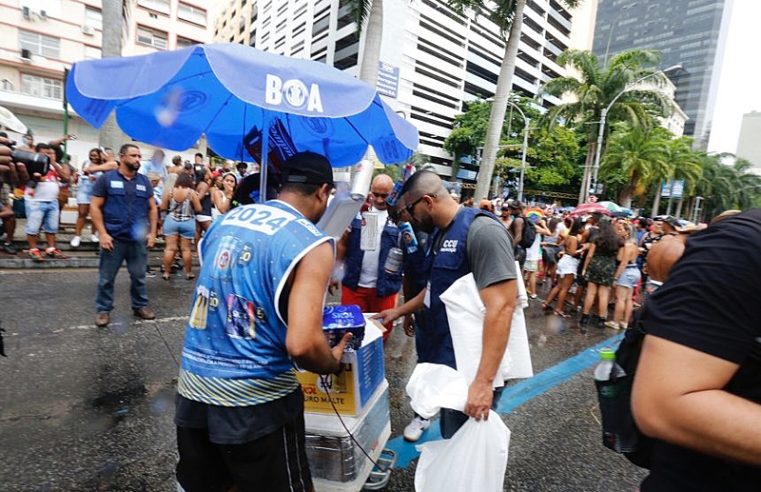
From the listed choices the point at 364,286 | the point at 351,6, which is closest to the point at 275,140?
the point at 364,286

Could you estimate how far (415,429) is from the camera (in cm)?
303

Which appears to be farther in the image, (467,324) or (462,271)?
(462,271)

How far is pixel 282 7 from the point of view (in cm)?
6481

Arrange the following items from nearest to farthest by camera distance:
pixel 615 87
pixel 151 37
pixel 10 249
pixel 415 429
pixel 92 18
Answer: pixel 415 429 < pixel 10 249 < pixel 615 87 < pixel 92 18 < pixel 151 37

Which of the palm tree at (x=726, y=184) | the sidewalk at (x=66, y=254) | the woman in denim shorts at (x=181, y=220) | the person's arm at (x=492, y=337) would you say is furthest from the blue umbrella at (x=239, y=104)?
the palm tree at (x=726, y=184)

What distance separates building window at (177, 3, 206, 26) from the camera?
36812mm

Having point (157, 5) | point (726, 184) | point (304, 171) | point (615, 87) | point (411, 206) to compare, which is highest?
point (157, 5)

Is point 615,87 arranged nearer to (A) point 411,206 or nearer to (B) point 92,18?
(A) point 411,206

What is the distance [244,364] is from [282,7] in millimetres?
75850

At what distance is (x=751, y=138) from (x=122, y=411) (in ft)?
437

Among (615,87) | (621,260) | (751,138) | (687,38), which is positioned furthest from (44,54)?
(687,38)

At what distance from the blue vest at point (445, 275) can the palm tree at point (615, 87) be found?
97.8ft

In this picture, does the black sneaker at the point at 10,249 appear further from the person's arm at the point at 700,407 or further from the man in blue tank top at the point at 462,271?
the person's arm at the point at 700,407

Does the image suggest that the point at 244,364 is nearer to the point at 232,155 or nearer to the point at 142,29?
the point at 232,155
